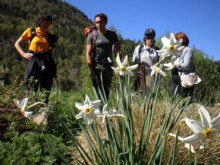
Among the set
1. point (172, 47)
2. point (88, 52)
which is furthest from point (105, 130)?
point (88, 52)

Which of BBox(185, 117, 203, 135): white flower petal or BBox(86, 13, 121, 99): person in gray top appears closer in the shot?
BBox(185, 117, 203, 135): white flower petal

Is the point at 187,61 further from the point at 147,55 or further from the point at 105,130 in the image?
the point at 105,130

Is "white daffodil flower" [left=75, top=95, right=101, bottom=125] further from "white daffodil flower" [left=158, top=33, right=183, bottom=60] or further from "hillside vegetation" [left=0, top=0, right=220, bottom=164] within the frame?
"white daffodil flower" [left=158, top=33, right=183, bottom=60]

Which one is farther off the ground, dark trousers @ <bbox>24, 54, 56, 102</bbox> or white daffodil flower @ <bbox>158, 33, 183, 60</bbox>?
white daffodil flower @ <bbox>158, 33, 183, 60</bbox>

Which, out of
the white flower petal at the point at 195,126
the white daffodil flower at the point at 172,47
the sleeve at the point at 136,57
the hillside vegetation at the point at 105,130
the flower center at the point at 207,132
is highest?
the white daffodil flower at the point at 172,47

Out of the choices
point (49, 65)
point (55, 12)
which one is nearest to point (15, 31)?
point (55, 12)

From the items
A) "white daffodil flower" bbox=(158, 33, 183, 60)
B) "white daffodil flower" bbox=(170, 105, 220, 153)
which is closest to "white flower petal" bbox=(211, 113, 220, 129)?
"white daffodil flower" bbox=(170, 105, 220, 153)

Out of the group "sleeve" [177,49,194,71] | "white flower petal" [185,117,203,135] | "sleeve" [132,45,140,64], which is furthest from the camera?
"sleeve" [132,45,140,64]

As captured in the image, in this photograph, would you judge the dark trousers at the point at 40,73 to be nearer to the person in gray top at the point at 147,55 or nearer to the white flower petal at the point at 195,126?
the person in gray top at the point at 147,55

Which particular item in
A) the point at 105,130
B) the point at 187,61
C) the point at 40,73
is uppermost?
the point at 187,61

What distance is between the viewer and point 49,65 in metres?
2.99

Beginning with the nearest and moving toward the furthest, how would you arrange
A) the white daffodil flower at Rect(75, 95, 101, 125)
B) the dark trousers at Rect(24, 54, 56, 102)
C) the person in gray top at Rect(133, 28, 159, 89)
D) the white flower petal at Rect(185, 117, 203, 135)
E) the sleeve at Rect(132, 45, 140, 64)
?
the white flower petal at Rect(185, 117, 203, 135), the white daffodil flower at Rect(75, 95, 101, 125), the dark trousers at Rect(24, 54, 56, 102), the person in gray top at Rect(133, 28, 159, 89), the sleeve at Rect(132, 45, 140, 64)

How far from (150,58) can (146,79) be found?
1.06 ft

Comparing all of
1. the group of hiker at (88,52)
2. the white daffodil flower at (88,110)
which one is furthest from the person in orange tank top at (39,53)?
the white daffodil flower at (88,110)
